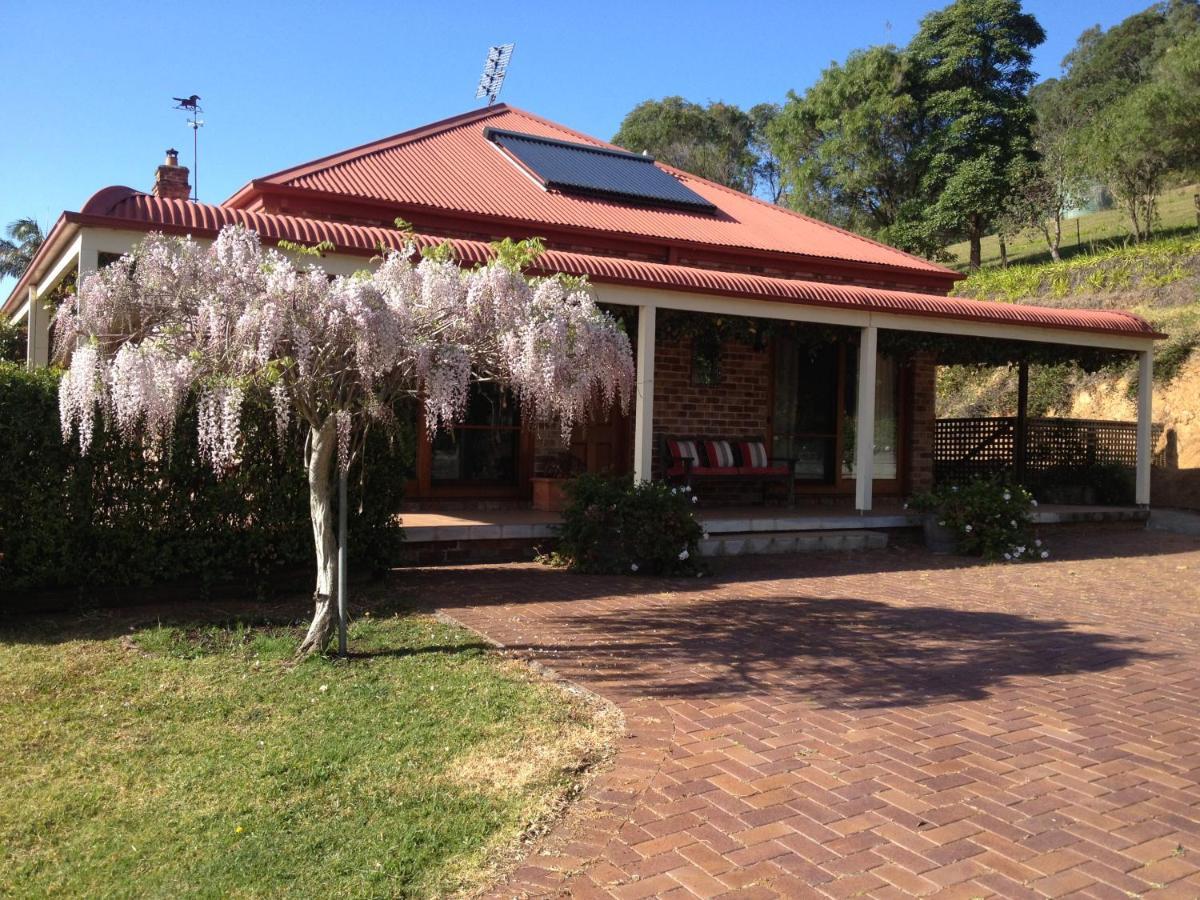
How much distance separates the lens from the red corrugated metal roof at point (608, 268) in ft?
24.7

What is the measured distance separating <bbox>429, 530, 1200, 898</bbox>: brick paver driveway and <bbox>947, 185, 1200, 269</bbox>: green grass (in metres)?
26.1

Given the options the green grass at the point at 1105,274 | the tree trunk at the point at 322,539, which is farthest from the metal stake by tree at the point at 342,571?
the green grass at the point at 1105,274

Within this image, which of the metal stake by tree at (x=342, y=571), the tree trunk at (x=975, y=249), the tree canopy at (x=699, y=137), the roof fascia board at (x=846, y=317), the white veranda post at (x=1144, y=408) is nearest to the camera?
the metal stake by tree at (x=342, y=571)

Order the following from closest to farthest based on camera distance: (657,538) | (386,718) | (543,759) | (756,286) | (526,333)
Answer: (543,759), (386,718), (526,333), (657,538), (756,286)

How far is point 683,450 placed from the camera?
1145cm

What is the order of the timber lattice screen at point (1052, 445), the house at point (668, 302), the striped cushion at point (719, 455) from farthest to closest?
the timber lattice screen at point (1052, 445), the striped cushion at point (719, 455), the house at point (668, 302)

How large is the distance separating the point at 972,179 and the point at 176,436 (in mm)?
31965

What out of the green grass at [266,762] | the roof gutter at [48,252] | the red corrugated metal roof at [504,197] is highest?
the red corrugated metal roof at [504,197]

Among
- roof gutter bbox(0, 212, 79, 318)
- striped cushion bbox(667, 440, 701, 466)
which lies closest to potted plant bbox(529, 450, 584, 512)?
striped cushion bbox(667, 440, 701, 466)

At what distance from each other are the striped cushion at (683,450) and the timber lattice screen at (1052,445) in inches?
192

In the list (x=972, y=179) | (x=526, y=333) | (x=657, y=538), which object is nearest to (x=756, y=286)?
(x=657, y=538)

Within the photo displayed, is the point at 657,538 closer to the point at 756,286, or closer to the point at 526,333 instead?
the point at 756,286

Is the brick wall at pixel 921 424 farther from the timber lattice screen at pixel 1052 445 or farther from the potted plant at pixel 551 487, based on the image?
the potted plant at pixel 551 487

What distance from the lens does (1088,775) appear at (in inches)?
162
